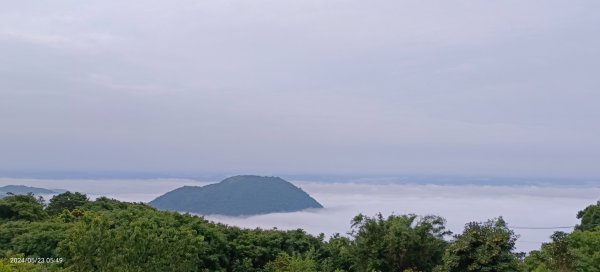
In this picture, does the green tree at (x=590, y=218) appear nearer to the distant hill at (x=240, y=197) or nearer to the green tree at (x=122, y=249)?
the green tree at (x=122, y=249)

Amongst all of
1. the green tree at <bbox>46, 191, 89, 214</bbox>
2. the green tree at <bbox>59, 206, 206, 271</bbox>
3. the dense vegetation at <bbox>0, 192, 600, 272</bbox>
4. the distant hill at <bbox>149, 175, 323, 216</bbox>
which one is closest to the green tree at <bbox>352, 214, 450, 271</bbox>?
the dense vegetation at <bbox>0, 192, 600, 272</bbox>

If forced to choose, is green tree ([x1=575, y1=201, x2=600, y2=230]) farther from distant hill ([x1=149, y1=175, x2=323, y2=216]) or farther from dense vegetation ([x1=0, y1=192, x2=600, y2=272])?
distant hill ([x1=149, y1=175, x2=323, y2=216])

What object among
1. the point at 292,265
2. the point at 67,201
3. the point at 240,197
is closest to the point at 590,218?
the point at 292,265

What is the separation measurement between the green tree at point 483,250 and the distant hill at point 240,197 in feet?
397

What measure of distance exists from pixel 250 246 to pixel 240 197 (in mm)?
128890

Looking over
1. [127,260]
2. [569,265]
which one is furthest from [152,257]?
[569,265]

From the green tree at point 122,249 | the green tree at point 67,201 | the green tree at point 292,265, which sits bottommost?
the green tree at point 292,265

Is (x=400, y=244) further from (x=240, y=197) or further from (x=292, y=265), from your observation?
(x=240, y=197)

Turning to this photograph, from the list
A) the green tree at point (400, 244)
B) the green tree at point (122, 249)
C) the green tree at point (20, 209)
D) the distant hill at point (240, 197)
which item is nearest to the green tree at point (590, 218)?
the green tree at point (400, 244)

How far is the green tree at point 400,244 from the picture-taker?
21031mm

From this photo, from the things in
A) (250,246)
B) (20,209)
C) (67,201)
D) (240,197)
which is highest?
(240,197)

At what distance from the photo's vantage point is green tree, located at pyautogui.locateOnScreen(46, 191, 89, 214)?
36303 millimetres

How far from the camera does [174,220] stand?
25.1 metres

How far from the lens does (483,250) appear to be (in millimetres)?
17578
